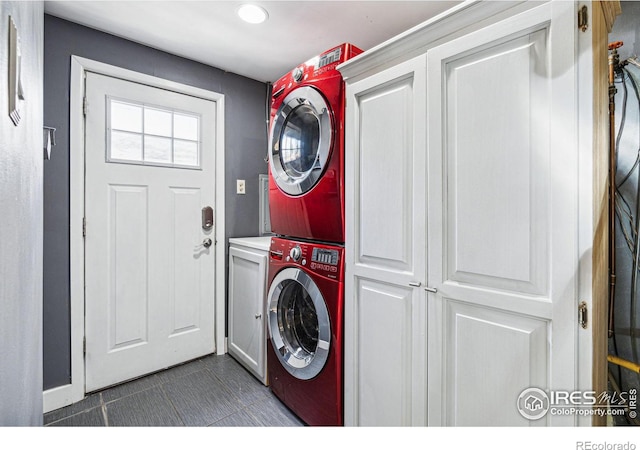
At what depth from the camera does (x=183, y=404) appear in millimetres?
1797

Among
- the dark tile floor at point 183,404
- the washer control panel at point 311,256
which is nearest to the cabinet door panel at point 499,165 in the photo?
the washer control panel at point 311,256

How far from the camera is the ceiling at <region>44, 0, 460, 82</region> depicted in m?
1.65

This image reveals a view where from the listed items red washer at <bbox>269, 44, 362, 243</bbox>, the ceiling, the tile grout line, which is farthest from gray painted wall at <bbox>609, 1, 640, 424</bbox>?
the tile grout line

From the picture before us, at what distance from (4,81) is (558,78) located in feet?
4.07

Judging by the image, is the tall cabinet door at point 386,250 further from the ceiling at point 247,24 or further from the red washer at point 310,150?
the ceiling at point 247,24

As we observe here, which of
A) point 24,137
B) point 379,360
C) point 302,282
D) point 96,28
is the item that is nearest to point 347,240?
point 302,282

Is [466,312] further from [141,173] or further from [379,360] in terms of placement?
[141,173]

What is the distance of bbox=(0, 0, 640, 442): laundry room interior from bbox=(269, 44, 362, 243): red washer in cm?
2

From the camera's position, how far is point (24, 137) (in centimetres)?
76

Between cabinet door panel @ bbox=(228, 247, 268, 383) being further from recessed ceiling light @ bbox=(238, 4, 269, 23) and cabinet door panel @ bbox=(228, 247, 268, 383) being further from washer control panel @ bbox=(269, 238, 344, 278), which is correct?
recessed ceiling light @ bbox=(238, 4, 269, 23)

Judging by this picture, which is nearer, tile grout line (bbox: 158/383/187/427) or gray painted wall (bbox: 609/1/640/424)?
gray painted wall (bbox: 609/1/640/424)

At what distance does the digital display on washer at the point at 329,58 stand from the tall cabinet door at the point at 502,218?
516 millimetres

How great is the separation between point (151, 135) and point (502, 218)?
227 cm

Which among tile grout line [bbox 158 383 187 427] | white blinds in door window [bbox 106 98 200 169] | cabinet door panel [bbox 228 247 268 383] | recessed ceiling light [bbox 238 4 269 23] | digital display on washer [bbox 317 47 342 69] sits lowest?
tile grout line [bbox 158 383 187 427]
